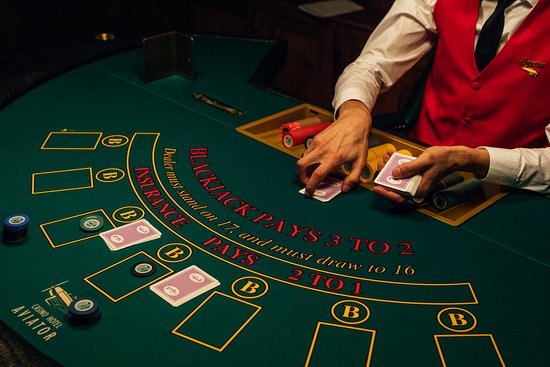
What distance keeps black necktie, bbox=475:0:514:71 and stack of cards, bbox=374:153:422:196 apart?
59cm

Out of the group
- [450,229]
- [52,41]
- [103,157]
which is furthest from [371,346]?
[52,41]

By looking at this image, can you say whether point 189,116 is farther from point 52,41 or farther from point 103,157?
point 52,41

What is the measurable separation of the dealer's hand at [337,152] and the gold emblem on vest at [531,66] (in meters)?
0.53

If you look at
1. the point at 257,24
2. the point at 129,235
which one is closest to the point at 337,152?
the point at 129,235

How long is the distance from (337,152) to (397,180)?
21cm

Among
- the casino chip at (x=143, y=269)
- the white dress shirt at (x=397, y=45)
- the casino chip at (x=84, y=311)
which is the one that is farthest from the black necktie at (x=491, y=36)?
the casino chip at (x=84, y=311)

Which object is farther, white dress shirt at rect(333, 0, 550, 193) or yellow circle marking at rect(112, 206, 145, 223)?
white dress shirt at rect(333, 0, 550, 193)

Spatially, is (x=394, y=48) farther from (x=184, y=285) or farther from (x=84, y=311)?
(x=84, y=311)

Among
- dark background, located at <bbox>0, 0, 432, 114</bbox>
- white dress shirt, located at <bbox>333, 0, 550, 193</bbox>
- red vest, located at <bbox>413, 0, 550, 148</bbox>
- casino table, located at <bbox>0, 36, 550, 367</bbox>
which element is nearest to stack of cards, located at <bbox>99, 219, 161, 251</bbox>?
casino table, located at <bbox>0, 36, 550, 367</bbox>

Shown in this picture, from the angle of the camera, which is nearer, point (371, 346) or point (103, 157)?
point (371, 346)

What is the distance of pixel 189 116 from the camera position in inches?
81.5

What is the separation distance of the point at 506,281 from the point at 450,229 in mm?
222

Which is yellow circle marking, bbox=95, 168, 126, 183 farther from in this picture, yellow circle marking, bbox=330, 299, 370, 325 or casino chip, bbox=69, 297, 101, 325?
yellow circle marking, bbox=330, 299, 370, 325

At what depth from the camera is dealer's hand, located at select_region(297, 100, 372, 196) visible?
5.55 feet
